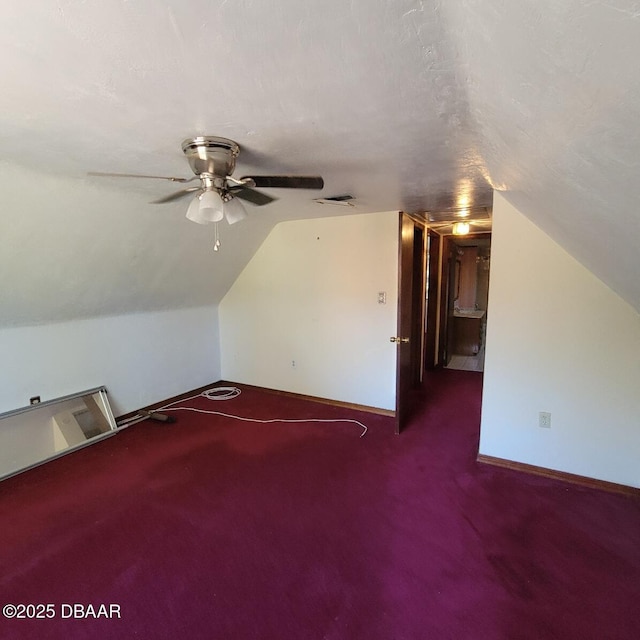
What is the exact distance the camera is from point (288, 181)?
1767 millimetres

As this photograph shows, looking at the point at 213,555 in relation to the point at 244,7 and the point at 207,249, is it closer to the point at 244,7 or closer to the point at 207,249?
the point at 244,7

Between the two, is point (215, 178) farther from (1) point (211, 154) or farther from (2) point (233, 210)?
(2) point (233, 210)

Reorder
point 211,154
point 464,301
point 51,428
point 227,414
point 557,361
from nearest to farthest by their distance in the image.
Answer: point 211,154, point 557,361, point 51,428, point 227,414, point 464,301

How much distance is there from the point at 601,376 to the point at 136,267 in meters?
3.71

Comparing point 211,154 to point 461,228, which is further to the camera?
point 461,228

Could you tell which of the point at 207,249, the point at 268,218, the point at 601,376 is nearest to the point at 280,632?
the point at 601,376

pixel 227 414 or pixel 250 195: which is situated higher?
pixel 250 195

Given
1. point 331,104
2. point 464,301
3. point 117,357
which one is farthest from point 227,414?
point 464,301

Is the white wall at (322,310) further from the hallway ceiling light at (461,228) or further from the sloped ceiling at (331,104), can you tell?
the hallway ceiling light at (461,228)

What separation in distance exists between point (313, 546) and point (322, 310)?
2.46 m

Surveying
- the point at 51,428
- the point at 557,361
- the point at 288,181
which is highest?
the point at 288,181

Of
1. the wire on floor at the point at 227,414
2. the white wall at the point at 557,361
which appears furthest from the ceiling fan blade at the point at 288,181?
the wire on floor at the point at 227,414

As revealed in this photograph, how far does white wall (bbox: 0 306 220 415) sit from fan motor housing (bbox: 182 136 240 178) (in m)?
2.34

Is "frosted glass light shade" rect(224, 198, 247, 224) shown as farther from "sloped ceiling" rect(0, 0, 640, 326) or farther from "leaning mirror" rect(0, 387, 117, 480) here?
"leaning mirror" rect(0, 387, 117, 480)
